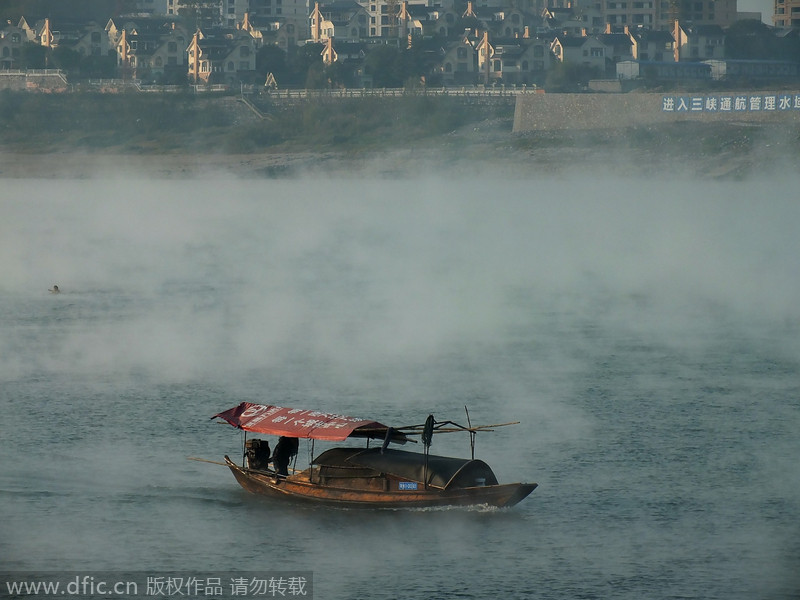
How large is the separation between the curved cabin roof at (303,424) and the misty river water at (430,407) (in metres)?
2.49

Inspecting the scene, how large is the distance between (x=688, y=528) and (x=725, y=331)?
46.2 m

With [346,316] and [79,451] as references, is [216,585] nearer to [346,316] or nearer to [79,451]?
[79,451]

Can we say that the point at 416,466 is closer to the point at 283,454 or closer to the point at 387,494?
the point at 387,494

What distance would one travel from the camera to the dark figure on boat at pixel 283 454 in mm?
47312

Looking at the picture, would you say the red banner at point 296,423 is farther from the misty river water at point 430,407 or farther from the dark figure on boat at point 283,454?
the misty river water at point 430,407

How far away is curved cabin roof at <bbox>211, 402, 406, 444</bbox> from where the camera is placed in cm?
4581

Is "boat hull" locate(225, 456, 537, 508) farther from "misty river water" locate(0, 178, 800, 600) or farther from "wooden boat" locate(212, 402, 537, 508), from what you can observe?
"misty river water" locate(0, 178, 800, 600)

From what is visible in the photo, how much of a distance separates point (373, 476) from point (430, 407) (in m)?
17.3

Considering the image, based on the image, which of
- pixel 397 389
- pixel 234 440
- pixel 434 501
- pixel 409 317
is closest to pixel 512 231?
pixel 409 317

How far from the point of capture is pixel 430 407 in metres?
61.7

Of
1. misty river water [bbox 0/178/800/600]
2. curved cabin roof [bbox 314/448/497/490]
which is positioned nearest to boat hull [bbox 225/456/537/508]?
curved cabin roof [bbox 314/448/497/490]

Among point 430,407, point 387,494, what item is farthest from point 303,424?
point 430,407

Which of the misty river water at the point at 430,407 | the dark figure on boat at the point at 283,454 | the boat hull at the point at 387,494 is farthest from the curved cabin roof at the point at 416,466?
the dark figure on boat at the point at 283,454

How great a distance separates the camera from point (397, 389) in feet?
218
